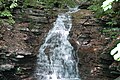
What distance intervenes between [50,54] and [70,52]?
913mm

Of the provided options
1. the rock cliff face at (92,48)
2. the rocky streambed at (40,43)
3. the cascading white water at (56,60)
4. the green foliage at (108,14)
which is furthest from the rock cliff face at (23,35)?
the green foliage at (108,14)

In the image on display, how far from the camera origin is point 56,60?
10.4 m

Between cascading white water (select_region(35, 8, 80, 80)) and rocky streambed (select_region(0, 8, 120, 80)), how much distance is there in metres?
0.26

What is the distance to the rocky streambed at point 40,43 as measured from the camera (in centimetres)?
919

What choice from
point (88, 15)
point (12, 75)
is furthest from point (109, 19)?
point (12, 75)

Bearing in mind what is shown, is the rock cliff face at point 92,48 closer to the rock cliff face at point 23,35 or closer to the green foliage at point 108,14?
the green foliage at point 108,14

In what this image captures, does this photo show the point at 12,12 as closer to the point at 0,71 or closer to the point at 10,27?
the point at 10,27

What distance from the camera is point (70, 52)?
1060cm

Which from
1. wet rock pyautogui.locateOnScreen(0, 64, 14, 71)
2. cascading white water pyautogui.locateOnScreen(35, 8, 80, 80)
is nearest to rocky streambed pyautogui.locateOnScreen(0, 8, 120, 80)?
wet rock pyautogui.locateOnScreen(0, 64, 14, 71)

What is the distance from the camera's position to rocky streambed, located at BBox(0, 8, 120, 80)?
9.19 m

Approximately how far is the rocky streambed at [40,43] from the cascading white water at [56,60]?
0.86ft

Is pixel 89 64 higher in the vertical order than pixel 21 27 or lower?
lower

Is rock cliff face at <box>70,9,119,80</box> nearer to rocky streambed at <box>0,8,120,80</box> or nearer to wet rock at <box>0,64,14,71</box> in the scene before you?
rocky streambed at <box>0,8,120,80</box>

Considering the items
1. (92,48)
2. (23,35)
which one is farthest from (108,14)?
(23,35)
